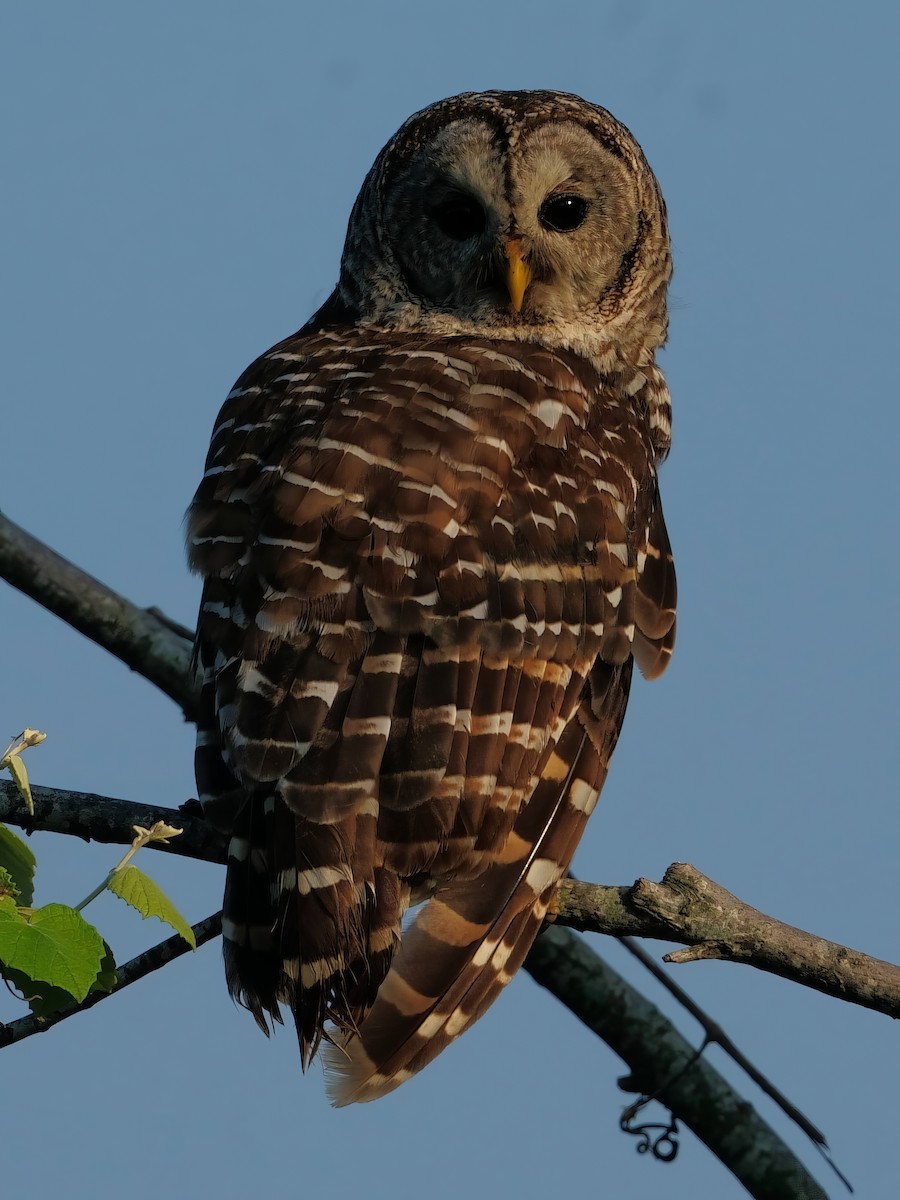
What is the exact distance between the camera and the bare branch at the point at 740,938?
3.81m

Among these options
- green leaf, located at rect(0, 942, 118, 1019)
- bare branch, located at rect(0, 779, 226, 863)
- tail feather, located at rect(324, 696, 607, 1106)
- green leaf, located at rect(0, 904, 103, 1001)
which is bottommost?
green leaf, located at rect(0, 904, 103, 1001)

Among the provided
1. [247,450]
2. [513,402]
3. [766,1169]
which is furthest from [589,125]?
[766,1169]

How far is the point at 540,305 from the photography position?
18.9 ft

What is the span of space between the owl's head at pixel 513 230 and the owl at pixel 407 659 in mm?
451

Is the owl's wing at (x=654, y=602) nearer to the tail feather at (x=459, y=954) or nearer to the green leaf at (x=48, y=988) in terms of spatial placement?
the tail feather at (x=459, y=954)

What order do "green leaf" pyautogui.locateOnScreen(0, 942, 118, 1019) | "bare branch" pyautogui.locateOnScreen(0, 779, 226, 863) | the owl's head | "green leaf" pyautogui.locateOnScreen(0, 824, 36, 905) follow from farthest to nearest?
1. the owl's head
2. "bare branch" pyautogui.locateOnScreen(0, 779, 226, 863)
3. "green leaf" pyautogui.locateOnScreen(0, 824, 36, 905)
4. "green leaf" pyautogui.locateOnScreen(0, 942, 118, 1019)

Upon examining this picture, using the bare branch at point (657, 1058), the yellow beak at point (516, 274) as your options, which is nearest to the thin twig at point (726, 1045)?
the bare branch at point (657, 1058)

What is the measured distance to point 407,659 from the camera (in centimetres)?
422

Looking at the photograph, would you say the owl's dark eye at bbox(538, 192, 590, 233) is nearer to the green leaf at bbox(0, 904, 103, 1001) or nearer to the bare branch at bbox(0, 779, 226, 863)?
the bare branch at bbox(0, 779, 226, 863)

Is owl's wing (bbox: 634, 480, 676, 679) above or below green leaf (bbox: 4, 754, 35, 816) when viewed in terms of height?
above

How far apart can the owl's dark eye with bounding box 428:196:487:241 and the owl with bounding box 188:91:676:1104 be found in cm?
66

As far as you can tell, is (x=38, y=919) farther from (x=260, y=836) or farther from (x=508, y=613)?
(x=508, y=613)

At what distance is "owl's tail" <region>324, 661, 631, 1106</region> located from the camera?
4102mm

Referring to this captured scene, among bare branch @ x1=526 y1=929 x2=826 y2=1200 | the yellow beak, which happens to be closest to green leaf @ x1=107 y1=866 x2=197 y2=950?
bare branch @ x1=526 y1=929 x2=826 y2=1200
